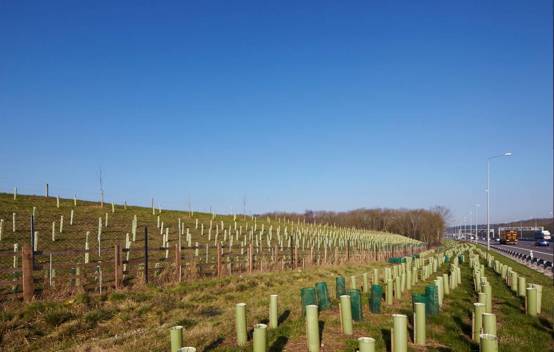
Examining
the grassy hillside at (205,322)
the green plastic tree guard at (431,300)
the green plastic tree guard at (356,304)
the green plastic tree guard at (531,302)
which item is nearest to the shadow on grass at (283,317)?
the grassy hillside at (205,322)

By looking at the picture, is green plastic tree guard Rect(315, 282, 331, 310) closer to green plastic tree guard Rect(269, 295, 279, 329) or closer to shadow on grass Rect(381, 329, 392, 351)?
green plastic tree guard Rect(269, 295, 279, 329)

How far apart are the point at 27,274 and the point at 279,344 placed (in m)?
7.44

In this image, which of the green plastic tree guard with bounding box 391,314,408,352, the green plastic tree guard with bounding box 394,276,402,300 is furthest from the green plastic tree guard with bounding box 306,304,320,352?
the green plastic tree guard with bounding box 394,276,402,300

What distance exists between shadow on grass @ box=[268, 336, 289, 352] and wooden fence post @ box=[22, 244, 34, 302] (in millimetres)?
7070

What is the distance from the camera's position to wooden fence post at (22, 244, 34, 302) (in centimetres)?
1046

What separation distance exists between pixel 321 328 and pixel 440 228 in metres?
85.5

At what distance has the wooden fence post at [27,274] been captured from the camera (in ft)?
34.3

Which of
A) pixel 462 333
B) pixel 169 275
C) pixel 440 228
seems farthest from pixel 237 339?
pixel 440 228

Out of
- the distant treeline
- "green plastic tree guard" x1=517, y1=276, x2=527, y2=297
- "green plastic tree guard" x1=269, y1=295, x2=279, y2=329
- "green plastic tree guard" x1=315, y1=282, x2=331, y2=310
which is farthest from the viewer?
the distant treeline

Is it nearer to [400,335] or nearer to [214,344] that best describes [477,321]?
[400,335]

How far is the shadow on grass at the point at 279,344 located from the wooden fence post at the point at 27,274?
707 cm

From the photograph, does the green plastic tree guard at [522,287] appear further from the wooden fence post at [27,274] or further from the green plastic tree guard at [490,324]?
the wooden fence post at [27,274]

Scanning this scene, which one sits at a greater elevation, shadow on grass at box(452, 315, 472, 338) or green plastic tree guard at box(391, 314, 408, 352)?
green plastic tree guard at box(391, 314, 408, 352)

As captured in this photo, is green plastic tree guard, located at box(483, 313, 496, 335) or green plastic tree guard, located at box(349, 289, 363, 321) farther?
green plastic tree guard, located at box(349, 289, 363, 321)
